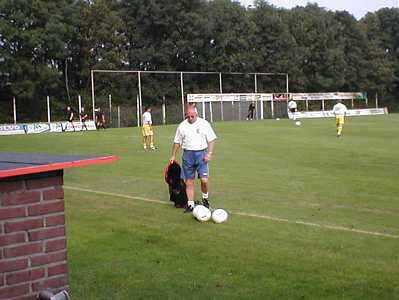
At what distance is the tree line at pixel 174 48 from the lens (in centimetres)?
5588

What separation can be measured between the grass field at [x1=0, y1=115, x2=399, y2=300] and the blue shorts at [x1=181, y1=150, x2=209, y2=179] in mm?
742

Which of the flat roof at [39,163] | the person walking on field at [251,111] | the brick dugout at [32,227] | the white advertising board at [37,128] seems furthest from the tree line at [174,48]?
the brick dugout at [32,227]

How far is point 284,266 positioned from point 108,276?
6.62ft

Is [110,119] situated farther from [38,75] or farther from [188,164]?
[188,164]

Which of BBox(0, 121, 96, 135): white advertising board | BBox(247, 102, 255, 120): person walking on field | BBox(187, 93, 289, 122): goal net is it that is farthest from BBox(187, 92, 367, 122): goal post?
BBox(0, 121, 96, 135): white advertising board

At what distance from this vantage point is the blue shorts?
11305 mm

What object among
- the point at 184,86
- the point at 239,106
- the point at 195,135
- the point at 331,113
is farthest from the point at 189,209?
the point at 331,113

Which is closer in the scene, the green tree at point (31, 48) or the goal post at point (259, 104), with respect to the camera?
the green tree at point (31, 48)

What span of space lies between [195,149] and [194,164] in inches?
11.3

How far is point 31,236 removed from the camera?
16.7 feet

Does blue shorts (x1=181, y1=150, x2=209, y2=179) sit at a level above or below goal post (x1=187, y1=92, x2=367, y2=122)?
below

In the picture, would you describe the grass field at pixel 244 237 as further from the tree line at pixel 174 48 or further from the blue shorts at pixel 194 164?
the tree line at pixel 174 48

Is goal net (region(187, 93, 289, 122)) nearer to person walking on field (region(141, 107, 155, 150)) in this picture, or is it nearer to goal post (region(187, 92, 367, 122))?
goal post (region(187, 92, 367, 122))

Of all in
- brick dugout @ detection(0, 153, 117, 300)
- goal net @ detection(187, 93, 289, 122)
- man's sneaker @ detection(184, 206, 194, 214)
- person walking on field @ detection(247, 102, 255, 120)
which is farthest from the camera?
person walking on field @ detection(247, 102, 255, 120)
